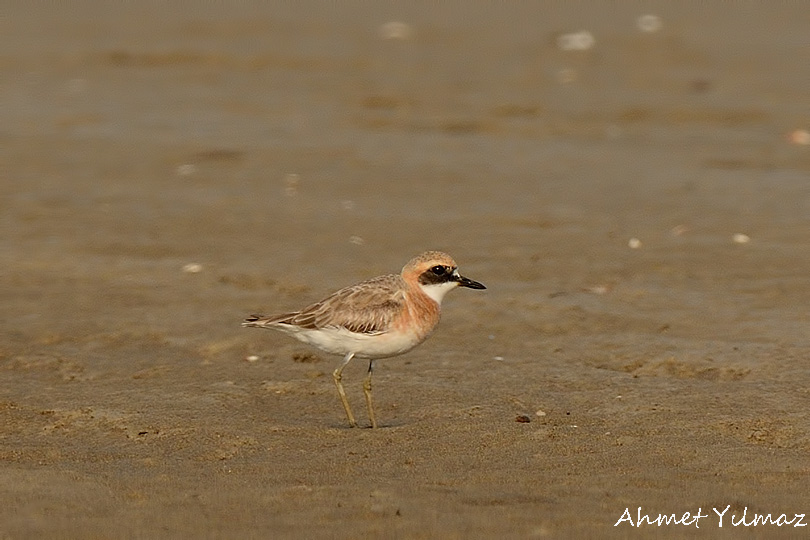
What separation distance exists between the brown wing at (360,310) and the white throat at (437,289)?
0.54 ft

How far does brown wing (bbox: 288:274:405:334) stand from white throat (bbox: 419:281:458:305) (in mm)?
163

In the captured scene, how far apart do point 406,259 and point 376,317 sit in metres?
3.36

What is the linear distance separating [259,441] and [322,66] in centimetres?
1171

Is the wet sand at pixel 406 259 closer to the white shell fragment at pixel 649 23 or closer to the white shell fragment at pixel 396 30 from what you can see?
the white shell fragment at pixel 396 30

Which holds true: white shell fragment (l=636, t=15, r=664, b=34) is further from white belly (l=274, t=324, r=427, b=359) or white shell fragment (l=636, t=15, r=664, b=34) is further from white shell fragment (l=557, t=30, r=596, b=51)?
white belly (l=274, t=324, r=427, b=359)

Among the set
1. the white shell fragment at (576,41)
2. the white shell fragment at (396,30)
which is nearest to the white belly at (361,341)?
the white shell fragment at (576,41)

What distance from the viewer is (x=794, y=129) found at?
51.8 ft

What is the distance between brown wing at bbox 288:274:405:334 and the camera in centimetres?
862

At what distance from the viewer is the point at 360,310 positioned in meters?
8.70

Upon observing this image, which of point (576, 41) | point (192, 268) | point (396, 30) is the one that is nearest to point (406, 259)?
point (192, 268)

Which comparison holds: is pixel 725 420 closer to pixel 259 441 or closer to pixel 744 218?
pixel 259 441

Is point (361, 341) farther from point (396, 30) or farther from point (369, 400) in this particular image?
point (396, 30)

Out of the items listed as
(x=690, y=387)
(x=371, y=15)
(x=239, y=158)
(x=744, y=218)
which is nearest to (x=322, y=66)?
(x=371, y=15)

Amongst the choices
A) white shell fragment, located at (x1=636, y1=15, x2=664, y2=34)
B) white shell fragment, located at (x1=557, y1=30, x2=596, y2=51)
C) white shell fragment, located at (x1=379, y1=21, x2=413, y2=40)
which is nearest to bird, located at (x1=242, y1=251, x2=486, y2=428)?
white shell fragment, located at (x1=557, y1=30, x2=596, y2=51)
